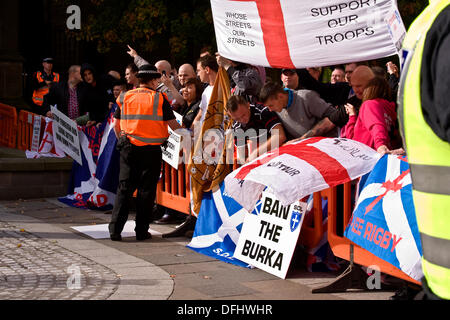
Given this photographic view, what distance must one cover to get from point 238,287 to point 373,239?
4.41ft

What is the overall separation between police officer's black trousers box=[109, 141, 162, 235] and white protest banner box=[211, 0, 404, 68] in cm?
158

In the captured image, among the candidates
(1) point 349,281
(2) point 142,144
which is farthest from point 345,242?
(2) point 142,144

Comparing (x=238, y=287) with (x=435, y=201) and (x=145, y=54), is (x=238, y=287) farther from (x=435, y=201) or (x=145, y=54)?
(x=145, y=54)

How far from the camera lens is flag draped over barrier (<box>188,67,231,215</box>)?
7.73 metres

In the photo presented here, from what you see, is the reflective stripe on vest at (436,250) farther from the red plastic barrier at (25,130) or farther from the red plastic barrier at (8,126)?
the red plastic barrier at (8,126)

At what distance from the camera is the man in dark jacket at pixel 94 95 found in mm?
12291

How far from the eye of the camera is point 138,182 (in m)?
8.26

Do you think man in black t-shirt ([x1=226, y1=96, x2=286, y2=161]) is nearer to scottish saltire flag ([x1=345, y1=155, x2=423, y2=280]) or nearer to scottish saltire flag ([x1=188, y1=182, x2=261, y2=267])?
scottish saltire flag ([x1=188, y1=182, x2=261, y2=267])

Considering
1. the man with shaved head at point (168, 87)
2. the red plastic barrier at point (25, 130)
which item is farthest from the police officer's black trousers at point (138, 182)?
the red plastic barrier at point (25, 130)

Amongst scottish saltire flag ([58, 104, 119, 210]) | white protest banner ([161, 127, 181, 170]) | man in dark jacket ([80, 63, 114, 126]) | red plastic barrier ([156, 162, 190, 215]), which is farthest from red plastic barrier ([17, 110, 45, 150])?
white protest banner ([161, 127, 181, 170])

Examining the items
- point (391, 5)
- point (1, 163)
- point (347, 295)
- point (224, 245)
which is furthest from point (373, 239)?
point (1, 163)

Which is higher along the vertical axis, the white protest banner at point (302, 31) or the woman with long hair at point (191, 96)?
the white protest banner at point (302, 31)

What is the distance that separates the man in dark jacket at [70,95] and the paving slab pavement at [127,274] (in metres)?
4.44

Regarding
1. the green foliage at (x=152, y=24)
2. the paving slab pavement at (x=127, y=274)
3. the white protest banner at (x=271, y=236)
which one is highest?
the green foliage at (x=152, y=24)
